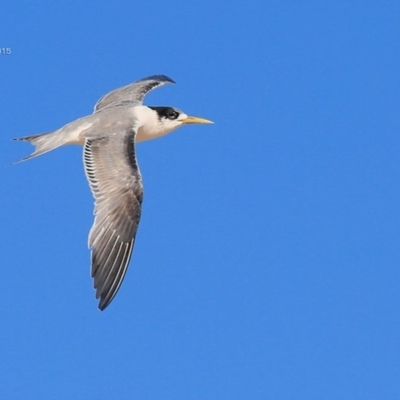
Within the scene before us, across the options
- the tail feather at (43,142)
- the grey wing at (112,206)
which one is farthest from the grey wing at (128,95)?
the grey wing at (112,206)

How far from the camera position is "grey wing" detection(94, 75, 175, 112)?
26.2m

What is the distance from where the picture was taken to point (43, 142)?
926 inches

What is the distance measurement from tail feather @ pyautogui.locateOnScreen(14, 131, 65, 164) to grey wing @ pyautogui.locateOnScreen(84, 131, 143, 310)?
75cm

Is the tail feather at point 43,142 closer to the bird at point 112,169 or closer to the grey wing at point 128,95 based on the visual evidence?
the bird at point 112,169

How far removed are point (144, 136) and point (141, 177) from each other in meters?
3.02

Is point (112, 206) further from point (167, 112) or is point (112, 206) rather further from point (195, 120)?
point (195, 120)

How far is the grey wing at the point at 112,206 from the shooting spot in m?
20.4

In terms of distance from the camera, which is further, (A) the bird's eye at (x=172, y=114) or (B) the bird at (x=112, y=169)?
(A) the bird's eye at (x=172, y=114)

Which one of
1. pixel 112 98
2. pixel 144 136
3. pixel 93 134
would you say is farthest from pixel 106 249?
pixel 112 98

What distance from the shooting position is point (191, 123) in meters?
26.0

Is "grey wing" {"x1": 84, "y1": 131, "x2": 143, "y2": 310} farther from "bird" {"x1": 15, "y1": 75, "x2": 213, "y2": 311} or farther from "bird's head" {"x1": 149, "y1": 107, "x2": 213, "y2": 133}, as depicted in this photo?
"bird's head" {"x1": 149, "y1": 107, "x2": 213, "y2": 133}

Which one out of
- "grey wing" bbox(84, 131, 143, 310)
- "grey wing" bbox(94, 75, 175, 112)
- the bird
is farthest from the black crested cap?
"grey wing" bbox(84, 131, 143, 310)

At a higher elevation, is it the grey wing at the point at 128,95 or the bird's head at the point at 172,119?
the grey wing at the point at 128,95

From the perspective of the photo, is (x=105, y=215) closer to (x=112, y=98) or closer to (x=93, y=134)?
(x=93, y=134)
